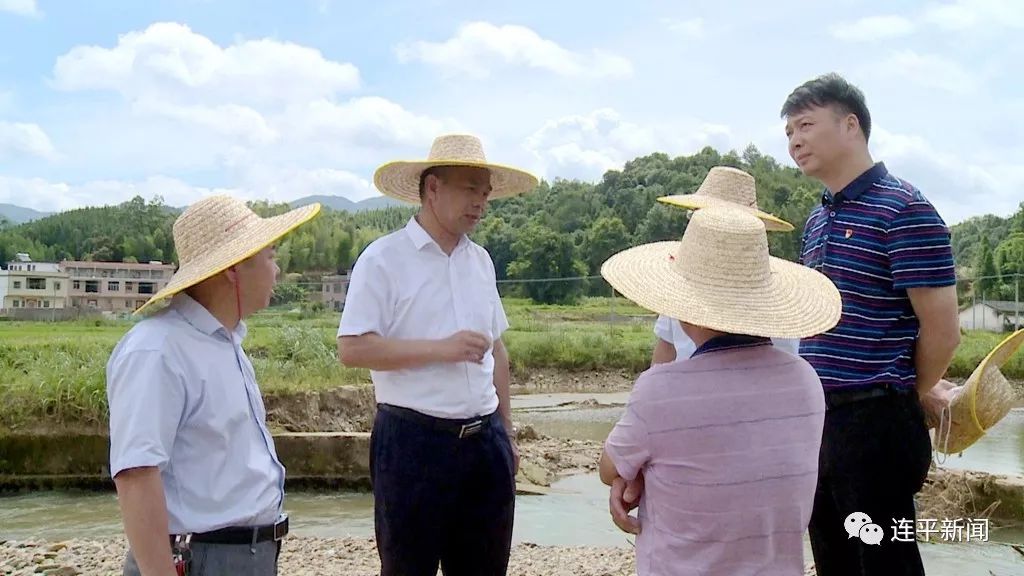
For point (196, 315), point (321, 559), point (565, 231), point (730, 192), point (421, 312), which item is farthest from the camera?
point (565, 231)

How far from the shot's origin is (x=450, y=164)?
2793 millimetres

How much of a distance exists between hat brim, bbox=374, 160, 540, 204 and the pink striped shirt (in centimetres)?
128

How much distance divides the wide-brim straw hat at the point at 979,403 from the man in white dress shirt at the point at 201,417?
1819 millimetres

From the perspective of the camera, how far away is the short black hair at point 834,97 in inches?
94.5

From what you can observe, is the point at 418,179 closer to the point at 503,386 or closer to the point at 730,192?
the point at 503,386

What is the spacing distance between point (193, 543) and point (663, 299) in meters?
1.07

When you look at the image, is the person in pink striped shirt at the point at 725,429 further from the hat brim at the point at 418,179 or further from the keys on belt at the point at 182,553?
the hat brim at the point at 418,179

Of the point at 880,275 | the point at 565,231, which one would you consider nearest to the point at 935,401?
the point at 880,275

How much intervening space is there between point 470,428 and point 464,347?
27 centimetres

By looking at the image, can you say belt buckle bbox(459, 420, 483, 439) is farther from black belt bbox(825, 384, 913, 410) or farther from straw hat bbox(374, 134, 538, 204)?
black belt bbox(825, 384, 913, 410)

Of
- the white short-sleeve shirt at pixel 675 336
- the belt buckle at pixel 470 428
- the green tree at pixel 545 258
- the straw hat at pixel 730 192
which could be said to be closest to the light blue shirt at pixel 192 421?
the belt buckle at pixel 470 428

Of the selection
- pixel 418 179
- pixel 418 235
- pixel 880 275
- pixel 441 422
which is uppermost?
pixel 418 179

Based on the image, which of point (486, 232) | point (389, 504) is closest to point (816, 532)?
point (389, 504)

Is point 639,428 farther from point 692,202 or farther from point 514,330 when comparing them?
point 514,330
